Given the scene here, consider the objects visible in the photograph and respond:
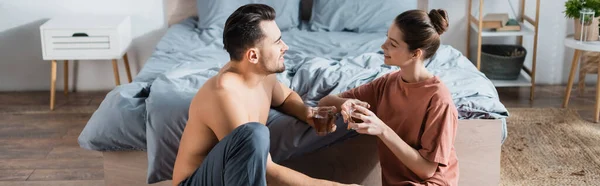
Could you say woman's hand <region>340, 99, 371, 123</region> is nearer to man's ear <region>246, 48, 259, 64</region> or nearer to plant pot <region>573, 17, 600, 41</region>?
man's ear <region>246, 48, 259, 64</region>

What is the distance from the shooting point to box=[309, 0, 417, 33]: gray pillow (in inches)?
165

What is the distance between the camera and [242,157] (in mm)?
2115

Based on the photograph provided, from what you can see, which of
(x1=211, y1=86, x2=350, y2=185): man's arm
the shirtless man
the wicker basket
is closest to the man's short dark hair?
the shirtless man

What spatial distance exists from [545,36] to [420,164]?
2.58 meters

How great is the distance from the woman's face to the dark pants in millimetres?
462

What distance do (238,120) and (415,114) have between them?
0.53 metres

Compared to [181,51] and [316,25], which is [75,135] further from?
[316,25]

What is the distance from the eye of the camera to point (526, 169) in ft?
10.8

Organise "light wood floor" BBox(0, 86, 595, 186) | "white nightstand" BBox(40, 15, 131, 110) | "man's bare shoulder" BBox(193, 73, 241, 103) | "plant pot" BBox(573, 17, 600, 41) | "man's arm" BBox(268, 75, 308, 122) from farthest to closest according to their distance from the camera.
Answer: "white nightstand" BBox(40, 15, 131, 110), "plant pot" BBox(573, 17, 600, 41), "light wood floor" BBox(0, 86, 595, 186), "man's arm" BBox(268, 75, 308, 122), "man's bare shoulder" BBox(193, 73, 241, 103)

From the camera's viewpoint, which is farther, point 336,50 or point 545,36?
point 545,36

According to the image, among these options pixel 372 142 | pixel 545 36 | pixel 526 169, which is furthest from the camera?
pixel 545 36

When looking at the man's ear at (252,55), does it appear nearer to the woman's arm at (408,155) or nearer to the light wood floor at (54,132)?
the woman's arm at (408,155)

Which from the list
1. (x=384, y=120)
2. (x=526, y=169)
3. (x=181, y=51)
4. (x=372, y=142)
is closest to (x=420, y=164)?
(x=384, y=120)

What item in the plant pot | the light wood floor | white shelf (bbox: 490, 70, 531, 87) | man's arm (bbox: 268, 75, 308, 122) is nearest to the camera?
man's arm (bbox: 268, 75, 308, 122)
